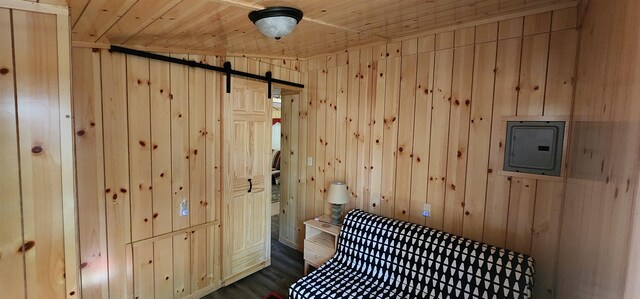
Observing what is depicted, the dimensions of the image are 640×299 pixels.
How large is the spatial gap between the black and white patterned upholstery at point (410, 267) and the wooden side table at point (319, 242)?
0.65ft

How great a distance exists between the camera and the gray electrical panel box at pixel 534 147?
1.78 meters

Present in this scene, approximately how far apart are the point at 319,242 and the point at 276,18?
7.11 feet

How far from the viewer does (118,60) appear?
2.07 metres

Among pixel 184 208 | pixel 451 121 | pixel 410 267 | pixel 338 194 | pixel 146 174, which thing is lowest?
pixel 410 267

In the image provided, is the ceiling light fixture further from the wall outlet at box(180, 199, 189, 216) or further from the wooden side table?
the wooden side table

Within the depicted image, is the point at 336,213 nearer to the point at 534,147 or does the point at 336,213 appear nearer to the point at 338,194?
the point at 338,194

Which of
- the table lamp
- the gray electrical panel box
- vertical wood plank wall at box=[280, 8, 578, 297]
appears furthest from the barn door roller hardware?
the gray electrical panel box

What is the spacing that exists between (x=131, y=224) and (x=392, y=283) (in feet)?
7.03

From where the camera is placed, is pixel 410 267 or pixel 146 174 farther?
pixel 146 174

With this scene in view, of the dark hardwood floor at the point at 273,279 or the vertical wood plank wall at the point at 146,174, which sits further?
the dark hardwood floor at the point at 273,279

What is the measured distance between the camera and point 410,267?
2096 millimetres

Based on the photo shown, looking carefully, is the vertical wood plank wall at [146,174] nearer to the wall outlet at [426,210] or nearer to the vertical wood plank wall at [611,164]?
the wall outlet at [426,210]

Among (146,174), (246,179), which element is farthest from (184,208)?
(246,179)

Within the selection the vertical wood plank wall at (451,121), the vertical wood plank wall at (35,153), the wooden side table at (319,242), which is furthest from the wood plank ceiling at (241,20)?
the wooden side table at (319,242)
